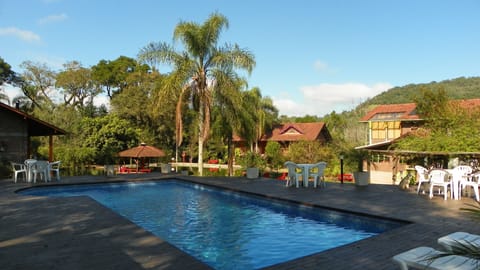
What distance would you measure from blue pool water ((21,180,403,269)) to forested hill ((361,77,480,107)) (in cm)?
2869

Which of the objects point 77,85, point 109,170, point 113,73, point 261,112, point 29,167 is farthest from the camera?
point 113,73

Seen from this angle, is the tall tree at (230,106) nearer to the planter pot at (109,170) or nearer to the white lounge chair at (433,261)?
the planter pot at (109,170)

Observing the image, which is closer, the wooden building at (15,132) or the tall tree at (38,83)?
the wooden building at (15,132)

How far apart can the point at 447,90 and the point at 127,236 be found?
34445 mm

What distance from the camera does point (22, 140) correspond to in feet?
54.4

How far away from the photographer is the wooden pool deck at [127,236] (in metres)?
4.34

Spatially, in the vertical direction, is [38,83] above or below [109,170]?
above

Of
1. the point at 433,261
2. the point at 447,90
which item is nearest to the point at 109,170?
the point at 433,261

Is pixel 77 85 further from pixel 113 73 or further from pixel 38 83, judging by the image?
pixel 38 83

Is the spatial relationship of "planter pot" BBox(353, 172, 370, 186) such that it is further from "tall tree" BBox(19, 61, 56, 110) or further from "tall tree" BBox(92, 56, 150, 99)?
"tall tree" BBox(19, 61, 56, 110)

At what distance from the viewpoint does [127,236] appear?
5590 millimetres

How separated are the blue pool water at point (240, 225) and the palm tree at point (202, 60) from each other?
5.79 meters

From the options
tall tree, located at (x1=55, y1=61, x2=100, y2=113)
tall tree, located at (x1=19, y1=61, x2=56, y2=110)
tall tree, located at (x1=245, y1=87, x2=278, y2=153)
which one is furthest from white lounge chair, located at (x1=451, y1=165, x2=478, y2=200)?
tall tree, located at (x1=19, y1=61, x2=56, y2=110)

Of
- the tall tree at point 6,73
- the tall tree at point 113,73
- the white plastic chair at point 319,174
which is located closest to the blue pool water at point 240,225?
the white plastic chair at point 319,174
